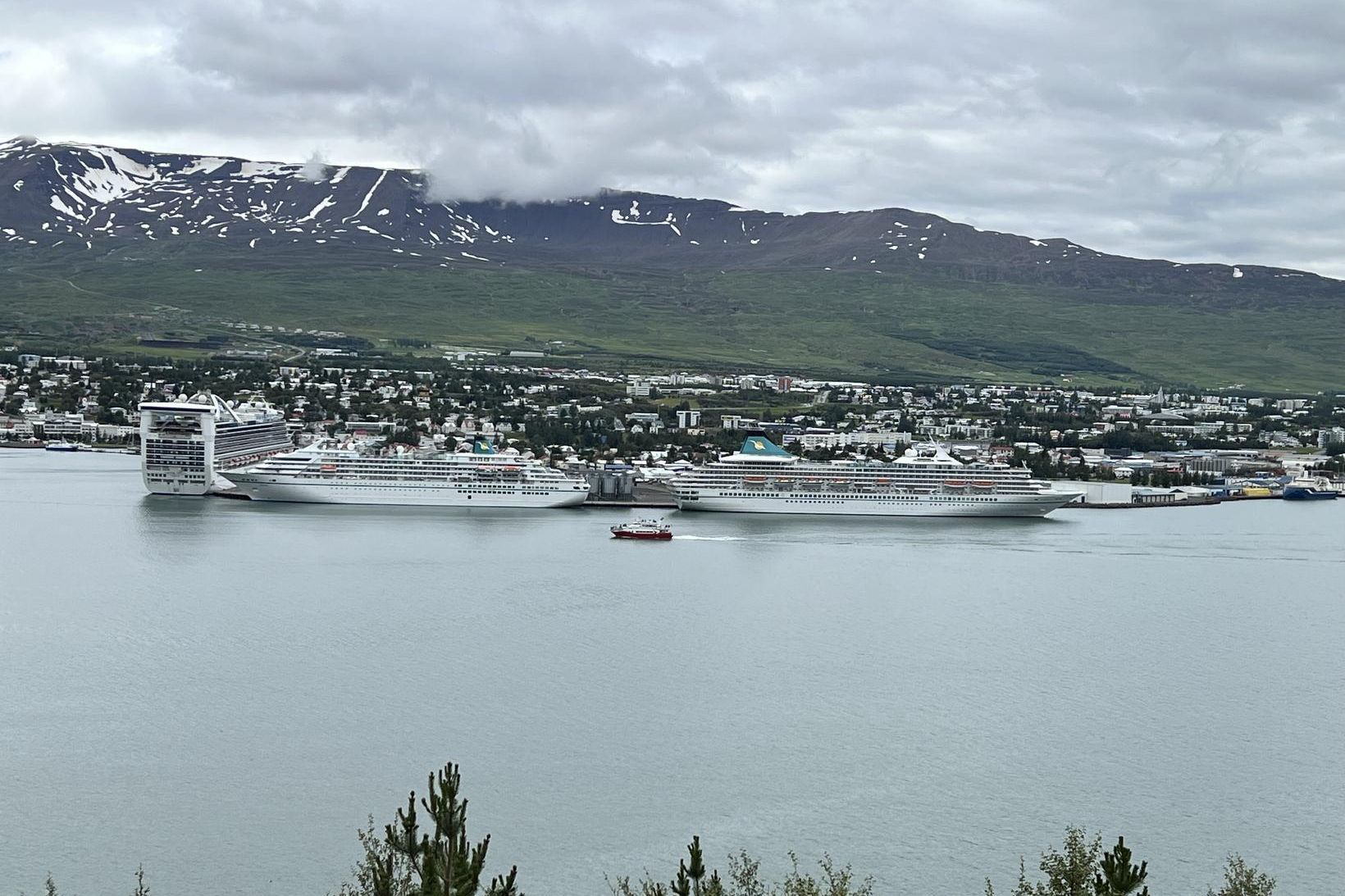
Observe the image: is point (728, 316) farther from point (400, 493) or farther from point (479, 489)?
point (400, 493)

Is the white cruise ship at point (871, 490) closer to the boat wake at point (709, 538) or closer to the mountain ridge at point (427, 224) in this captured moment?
the boat wake at point (709, 538)

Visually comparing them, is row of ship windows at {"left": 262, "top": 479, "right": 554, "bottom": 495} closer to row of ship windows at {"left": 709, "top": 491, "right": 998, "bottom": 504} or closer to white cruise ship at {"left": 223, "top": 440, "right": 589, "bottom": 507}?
white cruise ship at {"left": 223, "top": 440, "right": 589, "bottom": 507}

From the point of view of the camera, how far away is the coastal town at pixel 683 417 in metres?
30.2

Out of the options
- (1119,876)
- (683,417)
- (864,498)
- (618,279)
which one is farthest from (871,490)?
(618,279)

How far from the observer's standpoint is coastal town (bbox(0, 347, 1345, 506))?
30.2m

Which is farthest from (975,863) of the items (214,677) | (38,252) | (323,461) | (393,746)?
(38,252)

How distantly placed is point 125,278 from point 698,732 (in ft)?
189

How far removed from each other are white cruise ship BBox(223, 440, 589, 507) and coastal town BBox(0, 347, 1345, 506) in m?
1.09

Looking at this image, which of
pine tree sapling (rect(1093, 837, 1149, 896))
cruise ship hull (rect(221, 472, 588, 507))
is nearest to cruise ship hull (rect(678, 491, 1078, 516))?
cruise ship hull (rect(221, 472, 588, 507))

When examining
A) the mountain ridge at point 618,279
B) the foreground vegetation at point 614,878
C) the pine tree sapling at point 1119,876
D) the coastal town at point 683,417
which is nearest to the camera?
the foreground vegetation at point 614,878

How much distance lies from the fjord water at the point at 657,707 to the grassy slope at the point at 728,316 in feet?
123

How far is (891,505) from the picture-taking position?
23.7 meters

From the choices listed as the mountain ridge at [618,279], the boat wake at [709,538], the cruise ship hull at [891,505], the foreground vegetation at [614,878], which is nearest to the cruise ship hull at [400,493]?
the cruise ship hull at [891,505]

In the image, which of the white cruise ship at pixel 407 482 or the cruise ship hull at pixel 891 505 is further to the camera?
the white cruise ship at pixel 407 482
